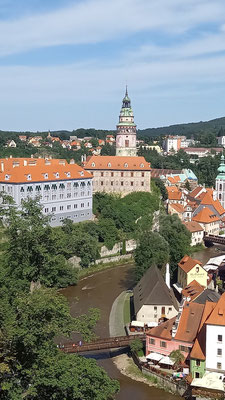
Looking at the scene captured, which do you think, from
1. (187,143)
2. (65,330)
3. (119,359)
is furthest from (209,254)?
(187,143)

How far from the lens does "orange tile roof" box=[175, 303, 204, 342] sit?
85.8 feet

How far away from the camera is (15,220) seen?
27859mm

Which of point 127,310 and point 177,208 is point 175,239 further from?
point 177,208

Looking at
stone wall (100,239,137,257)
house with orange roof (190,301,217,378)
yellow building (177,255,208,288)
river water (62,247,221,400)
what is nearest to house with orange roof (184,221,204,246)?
river water (62,247,221,400)

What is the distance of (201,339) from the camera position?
25.2 m

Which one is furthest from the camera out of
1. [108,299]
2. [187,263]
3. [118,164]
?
[118,164]

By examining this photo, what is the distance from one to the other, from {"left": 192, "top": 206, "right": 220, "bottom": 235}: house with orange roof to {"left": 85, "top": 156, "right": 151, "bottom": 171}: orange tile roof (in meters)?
7.98

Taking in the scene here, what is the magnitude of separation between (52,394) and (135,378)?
8736mm

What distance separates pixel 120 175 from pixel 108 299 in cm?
2557

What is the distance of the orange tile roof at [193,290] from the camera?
32.3 m

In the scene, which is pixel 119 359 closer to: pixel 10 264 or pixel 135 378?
pixel 135 378

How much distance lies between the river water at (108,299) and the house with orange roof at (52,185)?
8.09 m

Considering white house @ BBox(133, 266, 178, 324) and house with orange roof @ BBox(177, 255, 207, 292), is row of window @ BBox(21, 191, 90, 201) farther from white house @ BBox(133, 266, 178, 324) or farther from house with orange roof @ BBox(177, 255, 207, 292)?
white house @ BBox(133, 266, 178, 324)

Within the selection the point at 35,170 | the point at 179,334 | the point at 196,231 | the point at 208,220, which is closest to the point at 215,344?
the point at 179,334
